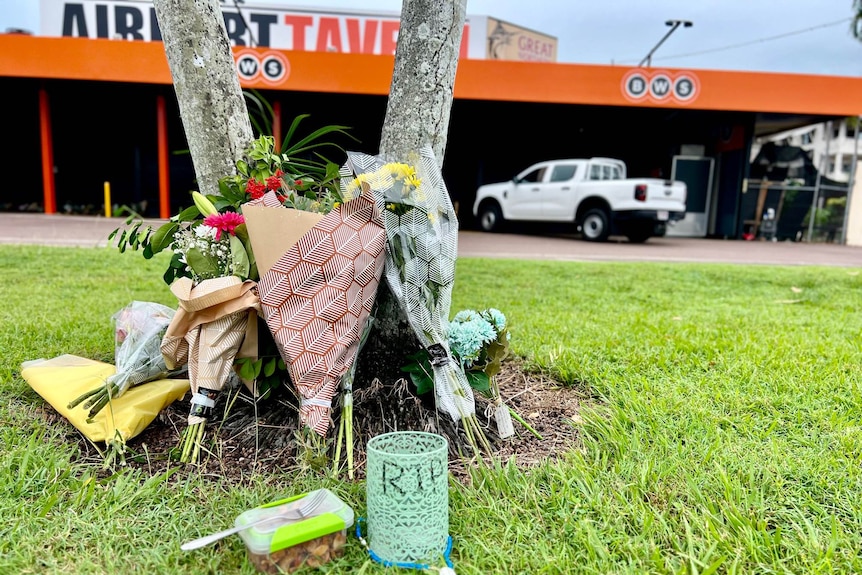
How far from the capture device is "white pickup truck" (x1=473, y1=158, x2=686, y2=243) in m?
11.0

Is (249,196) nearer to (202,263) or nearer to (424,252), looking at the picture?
(202,263)

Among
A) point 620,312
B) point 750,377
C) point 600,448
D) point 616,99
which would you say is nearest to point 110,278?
point 620,312

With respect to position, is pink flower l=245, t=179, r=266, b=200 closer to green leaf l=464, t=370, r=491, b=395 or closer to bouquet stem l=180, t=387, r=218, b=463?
bouquet stem l=180, t=387, r=218, b=463

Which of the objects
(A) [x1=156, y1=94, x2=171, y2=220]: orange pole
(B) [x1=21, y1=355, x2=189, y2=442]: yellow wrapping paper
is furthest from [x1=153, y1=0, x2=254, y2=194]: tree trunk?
(A) [x1=156, y1=94, x2=171, y2=220]: orange pole

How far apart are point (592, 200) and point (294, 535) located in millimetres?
11338

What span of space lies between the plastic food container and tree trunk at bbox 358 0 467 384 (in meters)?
0.85

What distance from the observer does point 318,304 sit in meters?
1.90

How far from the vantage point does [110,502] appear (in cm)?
179

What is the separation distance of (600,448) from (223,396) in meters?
1.48

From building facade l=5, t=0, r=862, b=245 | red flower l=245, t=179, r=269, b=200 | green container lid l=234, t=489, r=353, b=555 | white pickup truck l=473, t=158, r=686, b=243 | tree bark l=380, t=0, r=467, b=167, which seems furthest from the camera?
building facade l=5, t=0, r=862, b=245

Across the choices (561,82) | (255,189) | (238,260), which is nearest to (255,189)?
(255,189)

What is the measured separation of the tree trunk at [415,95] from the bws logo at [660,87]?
11821 mm

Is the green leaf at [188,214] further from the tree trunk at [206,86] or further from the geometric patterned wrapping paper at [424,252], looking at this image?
the geometric patterned wrapping paper at [424,252]

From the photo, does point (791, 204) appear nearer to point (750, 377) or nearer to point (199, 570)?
point (750, 377)
